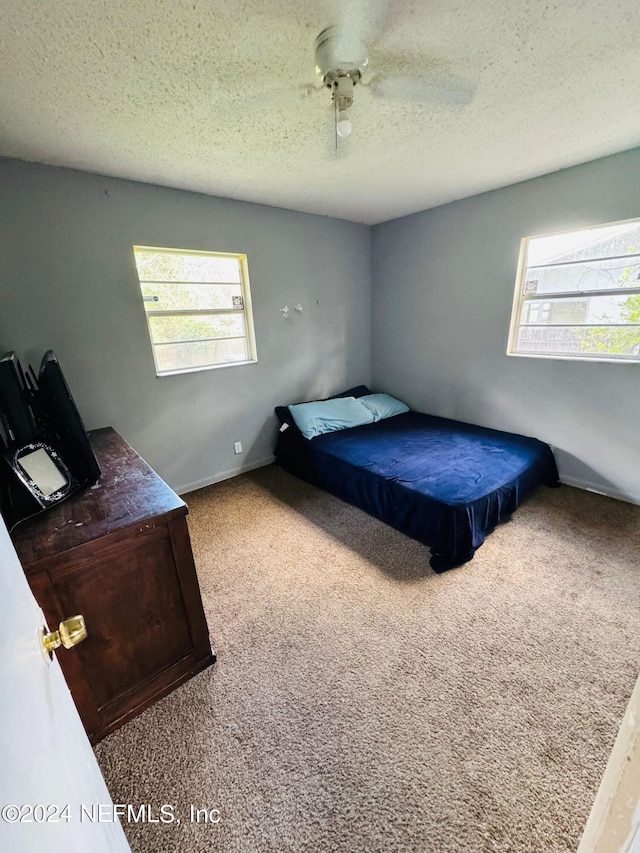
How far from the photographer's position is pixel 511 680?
1.40 meters

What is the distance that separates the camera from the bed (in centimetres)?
206

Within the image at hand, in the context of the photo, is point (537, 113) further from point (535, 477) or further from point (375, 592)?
point (375, 592)

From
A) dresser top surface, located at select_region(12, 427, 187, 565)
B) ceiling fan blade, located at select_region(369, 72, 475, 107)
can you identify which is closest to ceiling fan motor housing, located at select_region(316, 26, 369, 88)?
ceiling fan blade, located at select_region(369, 72, 475, 107)

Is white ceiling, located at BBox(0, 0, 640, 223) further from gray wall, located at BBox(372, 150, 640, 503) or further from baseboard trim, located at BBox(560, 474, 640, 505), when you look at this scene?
baseboard trim, located at BBox(560, 474, 640, 505)

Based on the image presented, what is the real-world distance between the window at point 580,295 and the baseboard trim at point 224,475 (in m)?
2.55

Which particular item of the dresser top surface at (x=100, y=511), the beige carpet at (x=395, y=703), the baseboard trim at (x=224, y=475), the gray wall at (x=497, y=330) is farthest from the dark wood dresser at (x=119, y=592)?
the gray wall at (x=497, y=330)

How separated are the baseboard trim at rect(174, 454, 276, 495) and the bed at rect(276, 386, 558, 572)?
185mm

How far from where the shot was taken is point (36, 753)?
1.46 feet

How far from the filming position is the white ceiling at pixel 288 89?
44.3 inches

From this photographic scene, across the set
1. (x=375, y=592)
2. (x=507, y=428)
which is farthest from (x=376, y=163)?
(x=375, y=592)

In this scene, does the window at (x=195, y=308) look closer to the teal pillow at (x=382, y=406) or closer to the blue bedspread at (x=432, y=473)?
the blue bedspread at (x=432, y=473)

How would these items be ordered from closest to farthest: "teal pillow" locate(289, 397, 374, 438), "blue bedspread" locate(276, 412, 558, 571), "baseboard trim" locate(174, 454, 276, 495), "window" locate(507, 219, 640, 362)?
"blue bedspread" locate(276, 412, 558, 571)
"window" locate(507, 219, 640, 362)
"baseboard trim" locate(174, 454, 276, 495)
"teal pillow" locate(289, 397, 374, 438)

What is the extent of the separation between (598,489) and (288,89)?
10.9 ft

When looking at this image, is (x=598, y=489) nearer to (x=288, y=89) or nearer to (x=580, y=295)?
(x=580, y=295)
